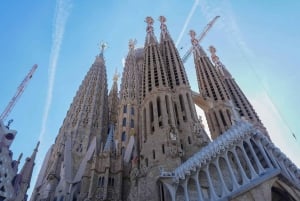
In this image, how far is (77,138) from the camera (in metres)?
36.4

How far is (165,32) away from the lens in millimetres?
47281

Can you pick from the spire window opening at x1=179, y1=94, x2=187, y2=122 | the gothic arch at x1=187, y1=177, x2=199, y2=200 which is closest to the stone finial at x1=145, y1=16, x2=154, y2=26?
the spire window opening at x1=179, y1=94, x2=187, y2=122

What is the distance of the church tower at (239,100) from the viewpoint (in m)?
35.8

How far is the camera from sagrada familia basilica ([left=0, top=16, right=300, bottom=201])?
739 inches

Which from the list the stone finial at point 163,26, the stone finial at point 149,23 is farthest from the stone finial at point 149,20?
the stone finial at point 163,26

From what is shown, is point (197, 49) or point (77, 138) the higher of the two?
point (197, 49)

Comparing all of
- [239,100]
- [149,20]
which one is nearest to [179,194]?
[239,100]

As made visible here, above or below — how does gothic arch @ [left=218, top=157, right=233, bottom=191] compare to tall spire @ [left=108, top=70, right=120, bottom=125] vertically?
below

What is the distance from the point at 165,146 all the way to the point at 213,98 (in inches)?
663

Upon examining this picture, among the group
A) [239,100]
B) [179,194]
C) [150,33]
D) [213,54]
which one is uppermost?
[213,54]

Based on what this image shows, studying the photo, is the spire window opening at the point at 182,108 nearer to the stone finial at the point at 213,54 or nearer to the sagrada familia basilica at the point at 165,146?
the sagrada familia basilica at the point at 165,146

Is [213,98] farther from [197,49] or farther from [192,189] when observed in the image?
[192,189]

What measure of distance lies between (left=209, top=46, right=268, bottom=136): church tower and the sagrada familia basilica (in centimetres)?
15

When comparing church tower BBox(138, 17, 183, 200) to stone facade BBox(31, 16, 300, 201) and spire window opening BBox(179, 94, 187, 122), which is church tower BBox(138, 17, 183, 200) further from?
spire window opening BBox(179, 94, 187, 122)
